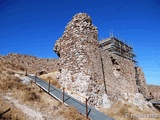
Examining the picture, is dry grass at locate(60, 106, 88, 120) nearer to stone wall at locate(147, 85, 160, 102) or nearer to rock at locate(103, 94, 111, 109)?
rock at locate(103, 94, 111, 109)

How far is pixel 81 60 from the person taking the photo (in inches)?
428

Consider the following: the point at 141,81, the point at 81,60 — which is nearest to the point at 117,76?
the point at 81,60

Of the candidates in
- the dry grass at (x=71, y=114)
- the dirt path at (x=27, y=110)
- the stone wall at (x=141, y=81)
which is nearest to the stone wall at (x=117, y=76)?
the stone wall at (x=141, y=81)

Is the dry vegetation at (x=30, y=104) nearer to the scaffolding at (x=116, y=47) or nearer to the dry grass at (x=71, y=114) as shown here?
the dry grass at (x=71, y=114)

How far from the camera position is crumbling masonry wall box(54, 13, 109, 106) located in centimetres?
1037

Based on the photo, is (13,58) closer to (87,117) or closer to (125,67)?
(125,67)

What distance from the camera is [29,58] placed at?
89.6ft

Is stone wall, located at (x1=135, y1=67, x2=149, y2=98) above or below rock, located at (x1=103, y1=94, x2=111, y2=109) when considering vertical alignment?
above

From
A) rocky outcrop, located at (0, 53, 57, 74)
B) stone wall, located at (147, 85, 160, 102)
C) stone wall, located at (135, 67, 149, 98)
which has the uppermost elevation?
rocky outcrop, located at (0, 53, 57, 74)

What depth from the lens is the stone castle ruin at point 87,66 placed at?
1045cm

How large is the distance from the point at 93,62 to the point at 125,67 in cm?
654

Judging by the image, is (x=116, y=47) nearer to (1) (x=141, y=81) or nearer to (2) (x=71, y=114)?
(1) (x=141, y=81)

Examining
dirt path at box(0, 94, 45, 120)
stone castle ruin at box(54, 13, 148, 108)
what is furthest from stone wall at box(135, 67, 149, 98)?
dirt path at box(0, 94, 45, 120)

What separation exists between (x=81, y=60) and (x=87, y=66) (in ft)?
1.99
